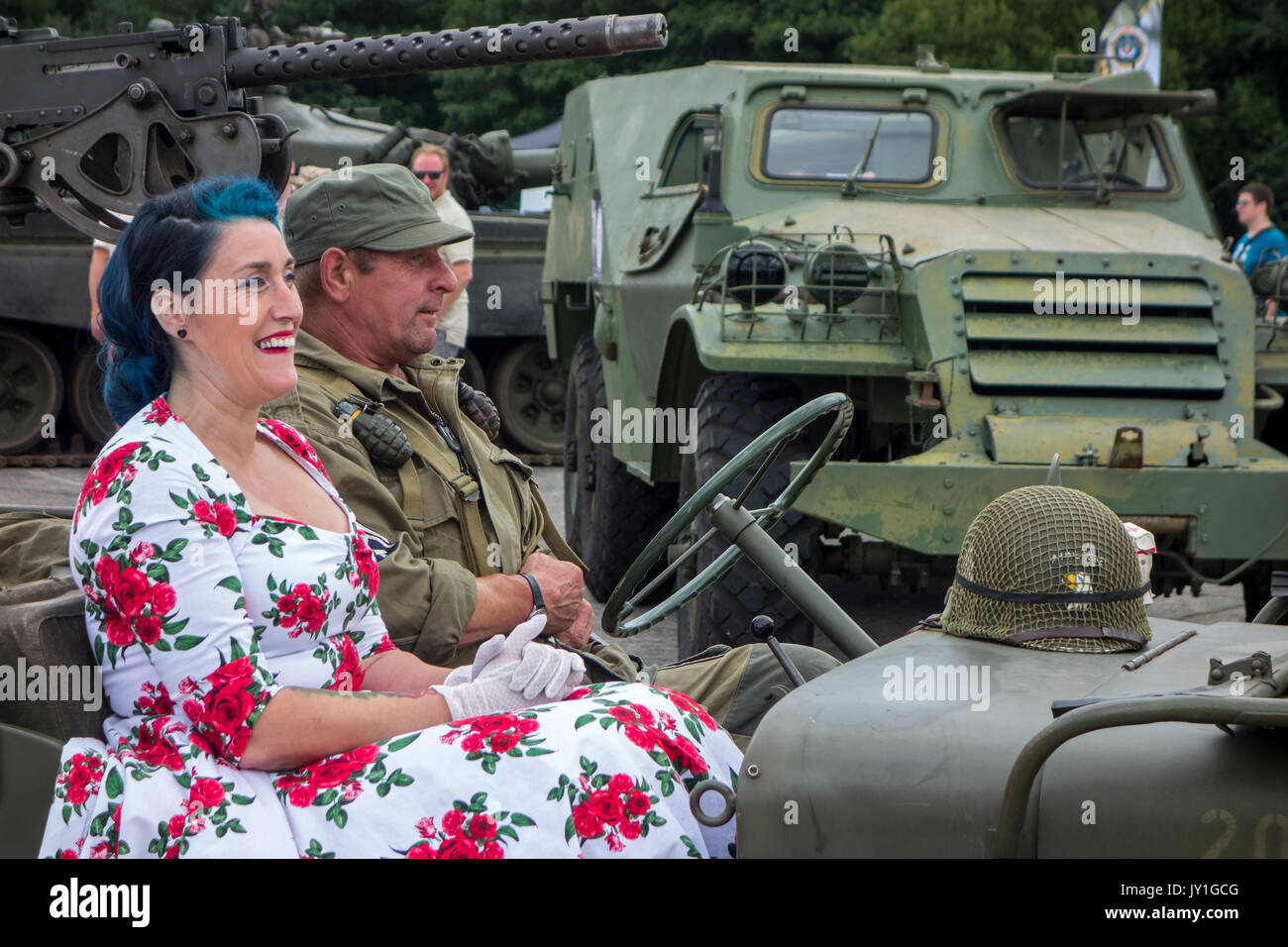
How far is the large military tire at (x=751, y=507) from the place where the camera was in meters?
5.67

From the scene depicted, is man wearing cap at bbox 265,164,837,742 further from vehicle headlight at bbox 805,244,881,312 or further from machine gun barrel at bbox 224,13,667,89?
vehicle headlight at bbox 805,244,881,312

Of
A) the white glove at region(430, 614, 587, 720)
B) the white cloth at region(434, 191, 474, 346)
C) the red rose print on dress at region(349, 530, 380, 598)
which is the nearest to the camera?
the white glove at region(430, 614, 587, 720)

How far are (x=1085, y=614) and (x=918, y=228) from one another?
4253 mm

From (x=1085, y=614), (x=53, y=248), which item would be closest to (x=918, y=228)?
(x=1085, y=614)

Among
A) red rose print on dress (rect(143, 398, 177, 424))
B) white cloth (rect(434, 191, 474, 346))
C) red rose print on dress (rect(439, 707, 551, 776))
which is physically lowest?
white cloth (rect(434, 191, 474, 346))

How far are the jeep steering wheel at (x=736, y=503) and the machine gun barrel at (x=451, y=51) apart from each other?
169 centimetres

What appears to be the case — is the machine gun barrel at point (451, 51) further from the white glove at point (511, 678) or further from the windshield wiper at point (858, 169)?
the windshield wiper at point (858, 169)

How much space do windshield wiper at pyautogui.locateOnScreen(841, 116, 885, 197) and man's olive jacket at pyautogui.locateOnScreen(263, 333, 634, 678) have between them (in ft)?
12.1

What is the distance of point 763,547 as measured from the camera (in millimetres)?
3127

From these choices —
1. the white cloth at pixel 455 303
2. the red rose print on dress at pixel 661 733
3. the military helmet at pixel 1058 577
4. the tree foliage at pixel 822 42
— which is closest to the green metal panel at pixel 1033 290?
the military helmet at pixel 1058 577

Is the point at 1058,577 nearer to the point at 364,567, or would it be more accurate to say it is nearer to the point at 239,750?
the point at 364,567

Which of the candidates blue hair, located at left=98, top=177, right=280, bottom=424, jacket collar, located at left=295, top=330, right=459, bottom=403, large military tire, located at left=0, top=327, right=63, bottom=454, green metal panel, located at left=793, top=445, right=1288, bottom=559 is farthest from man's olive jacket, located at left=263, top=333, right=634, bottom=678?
large military tire, located at left=0, top=327, right=63, bottom=454

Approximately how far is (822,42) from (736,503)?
1062 inches

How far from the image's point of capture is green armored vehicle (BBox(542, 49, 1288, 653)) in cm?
552
